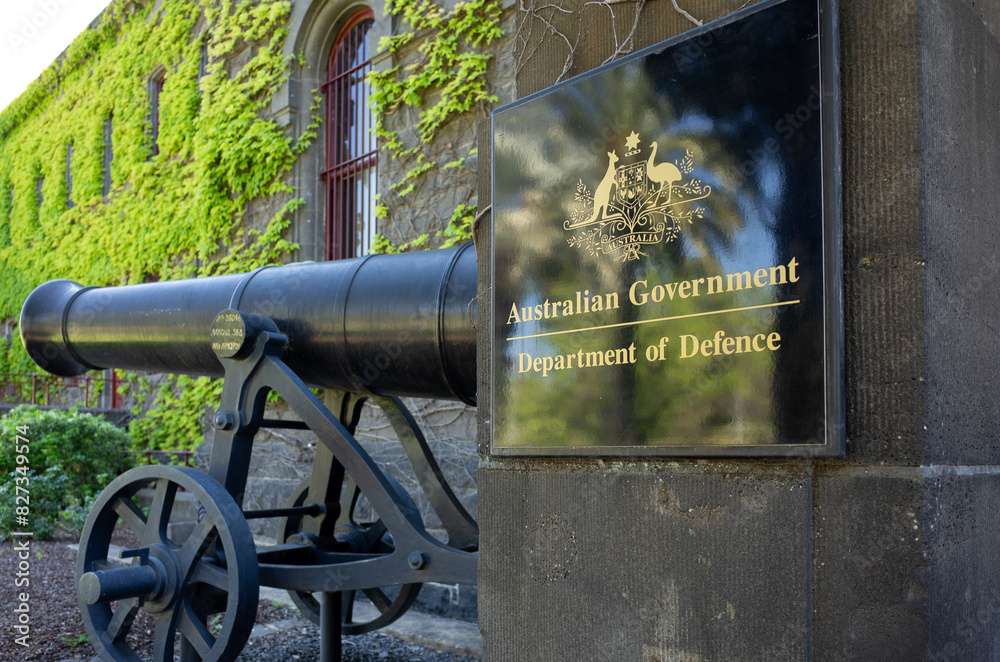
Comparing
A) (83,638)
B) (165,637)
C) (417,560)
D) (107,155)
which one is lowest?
(83,638)

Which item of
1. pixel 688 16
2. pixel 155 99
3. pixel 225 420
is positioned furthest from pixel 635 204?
pixel 155 99

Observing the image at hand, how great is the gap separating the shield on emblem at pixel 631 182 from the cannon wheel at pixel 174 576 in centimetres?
208

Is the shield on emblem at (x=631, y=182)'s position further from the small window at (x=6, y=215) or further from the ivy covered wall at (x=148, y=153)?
the small window at (x=6, y=215)

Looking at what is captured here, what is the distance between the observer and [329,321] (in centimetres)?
363

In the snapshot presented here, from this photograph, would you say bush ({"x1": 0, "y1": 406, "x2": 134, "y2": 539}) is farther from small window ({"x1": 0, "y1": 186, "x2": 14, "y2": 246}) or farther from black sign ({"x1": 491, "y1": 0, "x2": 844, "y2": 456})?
small window ({"x1": 0, "y1": 186, "x2": 14, "y2": 246})

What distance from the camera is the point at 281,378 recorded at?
11.5 feet

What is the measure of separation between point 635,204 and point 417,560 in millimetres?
1809

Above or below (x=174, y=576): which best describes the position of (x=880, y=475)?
above

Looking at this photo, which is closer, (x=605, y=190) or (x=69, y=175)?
(x=605, y=190)

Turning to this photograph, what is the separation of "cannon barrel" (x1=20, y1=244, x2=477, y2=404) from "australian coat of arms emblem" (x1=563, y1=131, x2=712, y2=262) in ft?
3.69

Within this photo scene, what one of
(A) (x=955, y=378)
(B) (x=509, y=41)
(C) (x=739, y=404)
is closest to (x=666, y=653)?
(C) (x=739, y=404)

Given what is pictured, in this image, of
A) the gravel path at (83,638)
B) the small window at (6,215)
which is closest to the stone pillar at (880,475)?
the gravel path at (83,638)

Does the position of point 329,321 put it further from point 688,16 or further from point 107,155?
point 107,155

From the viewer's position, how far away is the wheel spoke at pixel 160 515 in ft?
11.5
